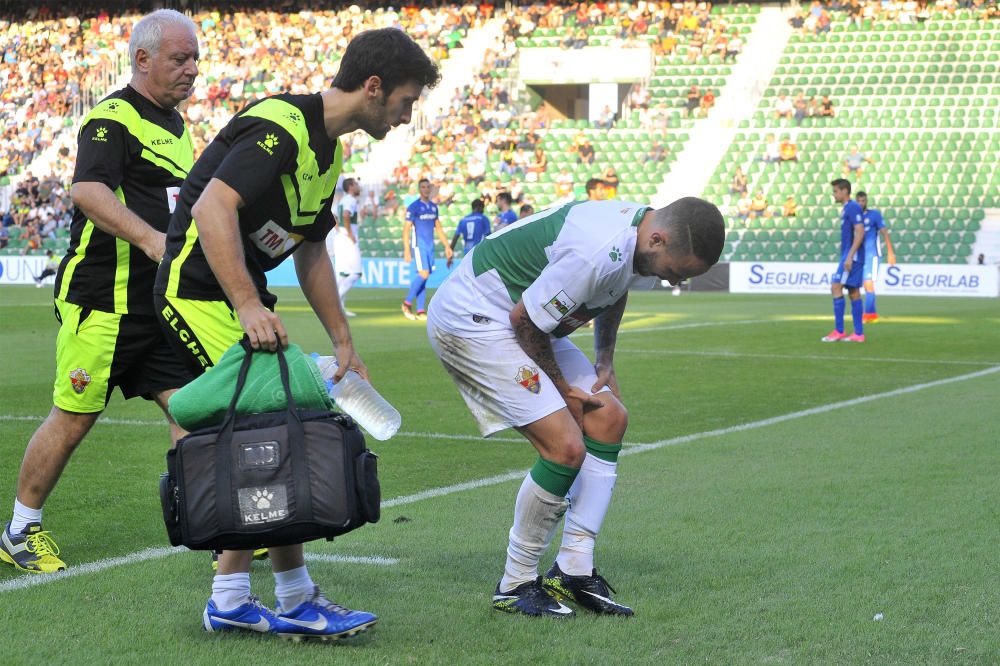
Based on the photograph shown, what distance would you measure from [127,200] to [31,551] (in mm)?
1356

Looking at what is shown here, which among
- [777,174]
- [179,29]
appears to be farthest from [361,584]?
[777,174]

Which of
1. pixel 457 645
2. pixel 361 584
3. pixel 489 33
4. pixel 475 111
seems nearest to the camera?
pixel 457 645

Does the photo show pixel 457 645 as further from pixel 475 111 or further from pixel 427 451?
pixel 475 111

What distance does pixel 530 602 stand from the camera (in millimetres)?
4555

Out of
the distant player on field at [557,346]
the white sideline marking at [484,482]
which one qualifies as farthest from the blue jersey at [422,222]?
the distant player on field at [557,346]

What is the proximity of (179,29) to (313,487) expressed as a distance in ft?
6.78

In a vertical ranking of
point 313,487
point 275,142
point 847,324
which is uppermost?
point 275,142

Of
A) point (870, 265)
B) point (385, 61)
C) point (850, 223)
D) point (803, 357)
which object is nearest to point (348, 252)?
point (850, 223)

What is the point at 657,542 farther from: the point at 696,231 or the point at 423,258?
the point at 423,258

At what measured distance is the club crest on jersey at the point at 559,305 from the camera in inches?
173

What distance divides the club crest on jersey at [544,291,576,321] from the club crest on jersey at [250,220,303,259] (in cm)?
83

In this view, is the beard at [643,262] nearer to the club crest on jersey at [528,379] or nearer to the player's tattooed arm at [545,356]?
the player's tattooed arm at [545,356]

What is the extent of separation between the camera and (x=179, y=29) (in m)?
5.02

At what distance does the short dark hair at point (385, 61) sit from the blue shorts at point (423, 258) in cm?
1781
